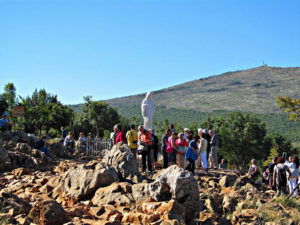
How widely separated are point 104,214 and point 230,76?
195404 millimetres

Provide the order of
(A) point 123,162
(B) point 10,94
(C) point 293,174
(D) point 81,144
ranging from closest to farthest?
(A) point 123,162
(C) point 293,174
(D) point 81,144
(B) point 10,94

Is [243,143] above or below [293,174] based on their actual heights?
above

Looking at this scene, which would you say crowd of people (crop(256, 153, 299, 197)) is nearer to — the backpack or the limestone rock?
the backpack

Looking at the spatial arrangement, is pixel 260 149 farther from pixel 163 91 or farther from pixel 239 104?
pixel 163 91

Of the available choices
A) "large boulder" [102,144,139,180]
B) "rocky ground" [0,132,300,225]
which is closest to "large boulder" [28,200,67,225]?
"rocky ground" [0,132,300,225]

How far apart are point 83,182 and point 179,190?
2683 mm

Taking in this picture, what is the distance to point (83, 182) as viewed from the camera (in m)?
9.41

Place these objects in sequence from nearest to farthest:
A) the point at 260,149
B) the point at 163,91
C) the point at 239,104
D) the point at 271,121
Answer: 1. the point at 260,149
2. the point at 271,121
3. the point at 239,104
4. the point at 163,91

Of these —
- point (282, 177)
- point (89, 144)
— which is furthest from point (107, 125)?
point (282, 177)

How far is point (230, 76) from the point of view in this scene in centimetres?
19700

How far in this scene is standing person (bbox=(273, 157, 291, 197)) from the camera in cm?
1182

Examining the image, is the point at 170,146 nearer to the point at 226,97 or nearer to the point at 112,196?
the point at 112,196

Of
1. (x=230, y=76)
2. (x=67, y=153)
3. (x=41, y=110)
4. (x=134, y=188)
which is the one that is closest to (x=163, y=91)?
(x=230, y=76)

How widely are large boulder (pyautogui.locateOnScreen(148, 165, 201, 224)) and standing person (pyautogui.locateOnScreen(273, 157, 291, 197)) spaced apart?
4.78 metres
